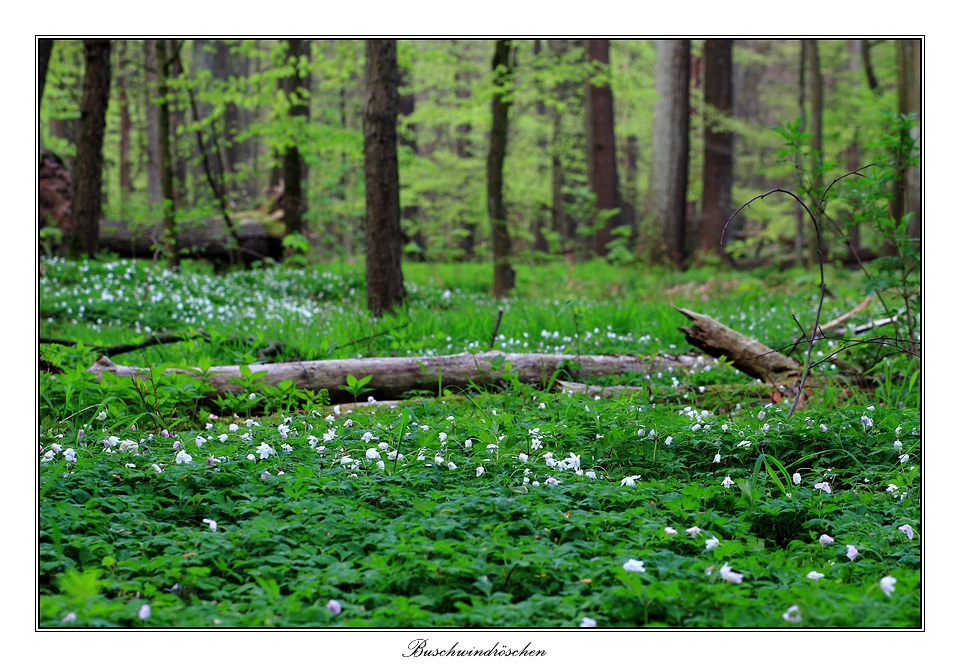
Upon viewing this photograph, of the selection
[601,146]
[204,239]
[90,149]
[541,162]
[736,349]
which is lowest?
[736,349]

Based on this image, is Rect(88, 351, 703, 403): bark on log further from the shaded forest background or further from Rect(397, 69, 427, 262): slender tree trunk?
Rect(397, 69, 427, 262): slender tree trunk

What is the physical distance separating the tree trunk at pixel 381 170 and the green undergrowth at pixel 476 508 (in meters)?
3.87

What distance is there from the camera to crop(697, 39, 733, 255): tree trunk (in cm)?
1720

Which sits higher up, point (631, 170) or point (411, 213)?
point (631, 170)

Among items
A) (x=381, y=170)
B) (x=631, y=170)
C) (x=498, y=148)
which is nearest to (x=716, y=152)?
(x=498, y=148)

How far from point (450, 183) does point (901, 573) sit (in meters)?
22.9

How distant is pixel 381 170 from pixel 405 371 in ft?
13.3

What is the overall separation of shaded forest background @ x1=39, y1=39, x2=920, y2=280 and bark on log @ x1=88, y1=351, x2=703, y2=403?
2281mm

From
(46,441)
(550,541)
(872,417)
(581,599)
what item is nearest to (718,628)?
(581,599)

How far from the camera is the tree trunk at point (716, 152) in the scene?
Answer: 56.4ft

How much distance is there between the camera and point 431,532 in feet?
8.28

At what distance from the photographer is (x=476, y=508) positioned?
2.69 meters

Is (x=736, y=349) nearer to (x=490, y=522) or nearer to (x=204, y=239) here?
(x=490, y=522)

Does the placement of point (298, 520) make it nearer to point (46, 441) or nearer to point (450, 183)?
point (46, 441)
